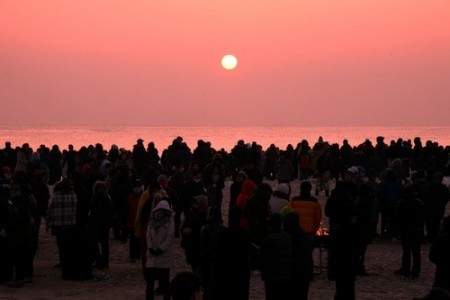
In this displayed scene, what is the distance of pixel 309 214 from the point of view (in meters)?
15.7

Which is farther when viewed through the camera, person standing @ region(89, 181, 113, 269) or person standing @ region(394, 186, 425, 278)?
person standing @ region(89, 181, 113, 269)

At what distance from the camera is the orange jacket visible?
15.6 m

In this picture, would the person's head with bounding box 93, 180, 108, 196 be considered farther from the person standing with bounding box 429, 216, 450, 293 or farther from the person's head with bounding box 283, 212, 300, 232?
the person standing with bounding box 429, 216, 450, 293

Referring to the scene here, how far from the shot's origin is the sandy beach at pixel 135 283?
16.0 meters

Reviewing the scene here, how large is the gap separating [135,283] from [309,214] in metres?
3.45

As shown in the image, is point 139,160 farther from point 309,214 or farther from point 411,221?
point 309,214

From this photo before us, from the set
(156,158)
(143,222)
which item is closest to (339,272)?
(143,222)

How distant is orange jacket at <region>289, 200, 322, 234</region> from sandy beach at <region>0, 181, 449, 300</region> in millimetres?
1105

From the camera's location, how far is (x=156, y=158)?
31031mm

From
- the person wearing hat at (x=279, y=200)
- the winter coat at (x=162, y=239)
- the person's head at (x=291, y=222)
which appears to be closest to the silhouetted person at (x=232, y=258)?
the person's head at (x=291, y=222)

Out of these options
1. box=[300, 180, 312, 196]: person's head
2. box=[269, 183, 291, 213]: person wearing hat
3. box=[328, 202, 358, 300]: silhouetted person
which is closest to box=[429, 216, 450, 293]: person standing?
box=[328, 202, 358, 300]: silhouetted person

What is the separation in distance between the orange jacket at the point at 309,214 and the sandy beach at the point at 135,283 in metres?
1.10

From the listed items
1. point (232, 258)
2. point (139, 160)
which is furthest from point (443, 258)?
point (139, 160)

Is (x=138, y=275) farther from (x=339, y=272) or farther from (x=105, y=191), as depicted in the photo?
(x=339, y=272)
